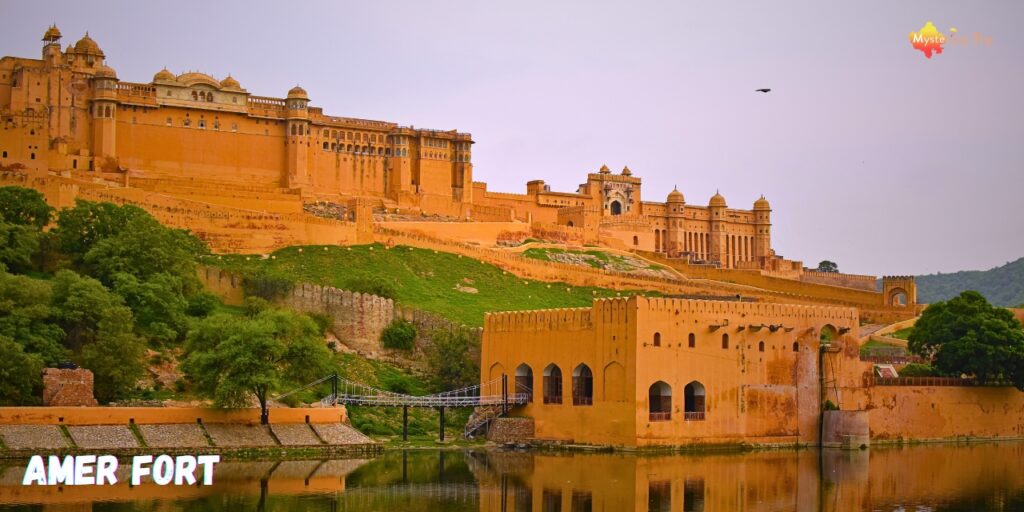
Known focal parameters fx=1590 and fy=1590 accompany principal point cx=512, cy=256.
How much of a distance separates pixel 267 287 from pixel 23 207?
31.5ft

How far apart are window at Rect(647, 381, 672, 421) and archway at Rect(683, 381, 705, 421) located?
63cm

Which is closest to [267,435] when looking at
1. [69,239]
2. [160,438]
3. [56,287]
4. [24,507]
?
[160,438]

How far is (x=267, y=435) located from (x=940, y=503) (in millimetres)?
18811

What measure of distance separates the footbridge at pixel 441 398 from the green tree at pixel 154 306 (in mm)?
Result: 5376

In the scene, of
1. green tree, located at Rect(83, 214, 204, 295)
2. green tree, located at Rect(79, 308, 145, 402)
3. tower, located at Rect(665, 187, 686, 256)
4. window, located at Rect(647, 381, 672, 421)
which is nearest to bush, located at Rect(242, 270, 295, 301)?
green tree, located at Rect(83, 214, 204, 295)

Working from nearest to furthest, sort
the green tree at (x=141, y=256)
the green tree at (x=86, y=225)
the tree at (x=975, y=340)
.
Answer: the tree at (x=975, y=340), the green tree at (x=141, y=256), the green tree at (x=86, y=225)

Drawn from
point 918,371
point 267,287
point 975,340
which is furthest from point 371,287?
point 975,340

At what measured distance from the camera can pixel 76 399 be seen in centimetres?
4400

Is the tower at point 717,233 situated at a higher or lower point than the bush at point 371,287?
higher

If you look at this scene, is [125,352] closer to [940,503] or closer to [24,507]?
[24,507]

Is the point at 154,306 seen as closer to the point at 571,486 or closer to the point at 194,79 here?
the point at 571,486

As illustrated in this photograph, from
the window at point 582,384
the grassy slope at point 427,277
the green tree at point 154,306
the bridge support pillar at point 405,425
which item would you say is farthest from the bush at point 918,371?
the green tree at point 154,306

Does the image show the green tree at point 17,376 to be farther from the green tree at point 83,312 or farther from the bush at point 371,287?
the bush at point 371,287

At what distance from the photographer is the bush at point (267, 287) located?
5816 centimetres
